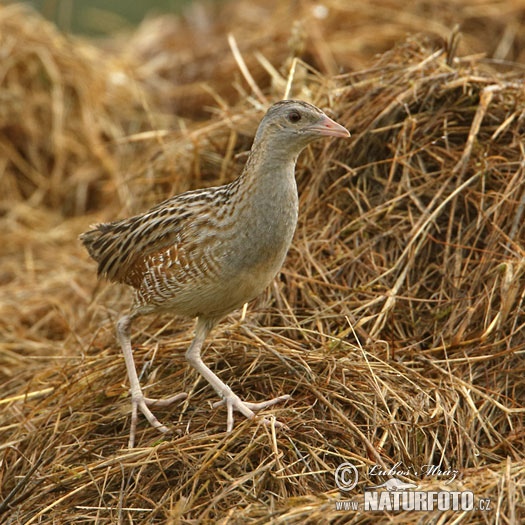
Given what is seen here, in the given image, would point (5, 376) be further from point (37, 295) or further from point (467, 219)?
point (467, 219)

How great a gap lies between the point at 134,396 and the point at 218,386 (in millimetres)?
464

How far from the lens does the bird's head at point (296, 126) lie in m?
3.94

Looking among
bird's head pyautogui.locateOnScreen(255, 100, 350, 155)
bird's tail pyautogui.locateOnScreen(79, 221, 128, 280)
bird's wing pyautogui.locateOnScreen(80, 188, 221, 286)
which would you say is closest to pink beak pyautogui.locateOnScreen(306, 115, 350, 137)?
bird's head pyautogui.locateOnScreen(255, 100, 350, 155)

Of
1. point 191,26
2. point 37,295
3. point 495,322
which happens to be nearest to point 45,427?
point 37,295

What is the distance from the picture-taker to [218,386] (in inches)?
161

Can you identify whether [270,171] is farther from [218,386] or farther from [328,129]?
[218,386]

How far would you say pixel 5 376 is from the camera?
5.30m

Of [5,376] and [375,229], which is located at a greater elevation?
[375,229]

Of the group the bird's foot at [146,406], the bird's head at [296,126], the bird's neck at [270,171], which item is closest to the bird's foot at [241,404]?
the bird's foot at [146,406]

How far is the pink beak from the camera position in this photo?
12.9ft

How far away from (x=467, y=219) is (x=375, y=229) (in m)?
0.56

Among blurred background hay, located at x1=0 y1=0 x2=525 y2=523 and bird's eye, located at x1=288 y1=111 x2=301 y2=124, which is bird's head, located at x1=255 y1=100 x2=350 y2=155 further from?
blurred background hay, located at x1=0 y1=0 x2=525 y2=523

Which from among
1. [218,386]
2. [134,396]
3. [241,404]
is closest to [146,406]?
[134,396]

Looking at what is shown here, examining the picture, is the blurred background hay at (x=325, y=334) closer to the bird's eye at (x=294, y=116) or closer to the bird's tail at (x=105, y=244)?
the bird's tail at (x=105, y=244)
